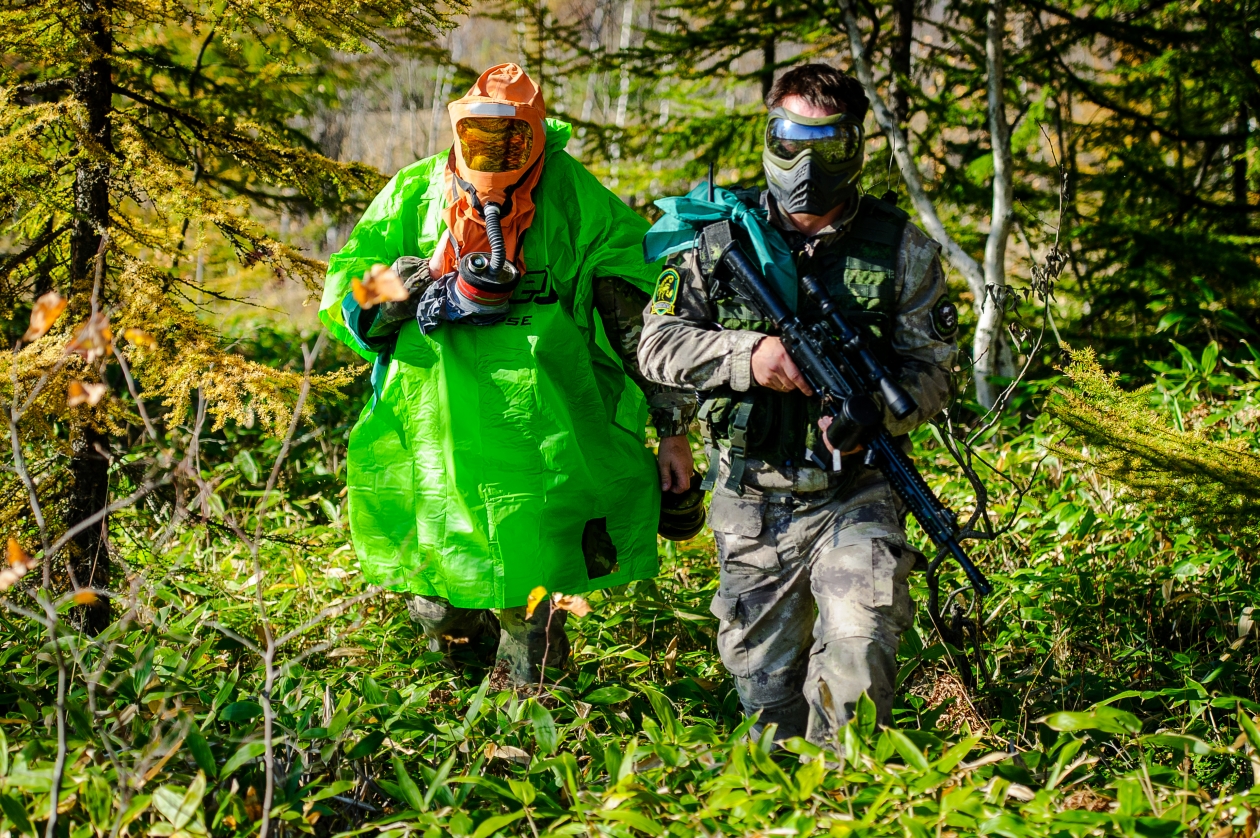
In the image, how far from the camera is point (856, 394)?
287 cm

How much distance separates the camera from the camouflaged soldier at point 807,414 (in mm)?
2949

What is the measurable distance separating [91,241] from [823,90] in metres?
2.84

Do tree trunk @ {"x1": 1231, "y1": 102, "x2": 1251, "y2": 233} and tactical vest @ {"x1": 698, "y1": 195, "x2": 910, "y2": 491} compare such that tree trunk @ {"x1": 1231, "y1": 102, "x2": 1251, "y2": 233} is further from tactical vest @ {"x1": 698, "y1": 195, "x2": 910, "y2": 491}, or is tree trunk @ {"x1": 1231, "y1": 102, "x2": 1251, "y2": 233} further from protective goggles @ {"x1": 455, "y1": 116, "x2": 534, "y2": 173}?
protective goggles @ {"x1": 455, "y1": 116, "x2": 534, "y2": 173}

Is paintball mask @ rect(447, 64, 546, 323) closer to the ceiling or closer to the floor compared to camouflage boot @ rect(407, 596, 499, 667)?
closer to the ceiling

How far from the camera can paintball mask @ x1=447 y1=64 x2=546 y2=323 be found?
10.9 ft

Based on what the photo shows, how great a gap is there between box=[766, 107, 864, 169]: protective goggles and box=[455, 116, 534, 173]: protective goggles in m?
0.89

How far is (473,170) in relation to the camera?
341 cm

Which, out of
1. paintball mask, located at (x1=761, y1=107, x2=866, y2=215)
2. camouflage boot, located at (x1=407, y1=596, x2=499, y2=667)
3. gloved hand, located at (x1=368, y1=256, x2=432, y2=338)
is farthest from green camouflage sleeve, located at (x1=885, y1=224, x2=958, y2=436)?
camouflage boot, located at (x1=407, y1=596, x2=499, y2=667)

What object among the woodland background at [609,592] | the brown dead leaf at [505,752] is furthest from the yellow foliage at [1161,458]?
the brown dead leaf at [505,752]

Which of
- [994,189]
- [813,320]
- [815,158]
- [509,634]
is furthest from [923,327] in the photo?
[994,189]

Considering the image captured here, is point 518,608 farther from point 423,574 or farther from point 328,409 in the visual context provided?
point 328,409

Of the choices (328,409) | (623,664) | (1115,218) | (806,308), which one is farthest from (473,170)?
(1115,218)

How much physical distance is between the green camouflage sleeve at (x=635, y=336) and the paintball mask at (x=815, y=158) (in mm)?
709

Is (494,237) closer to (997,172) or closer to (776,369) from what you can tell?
(776,369)
